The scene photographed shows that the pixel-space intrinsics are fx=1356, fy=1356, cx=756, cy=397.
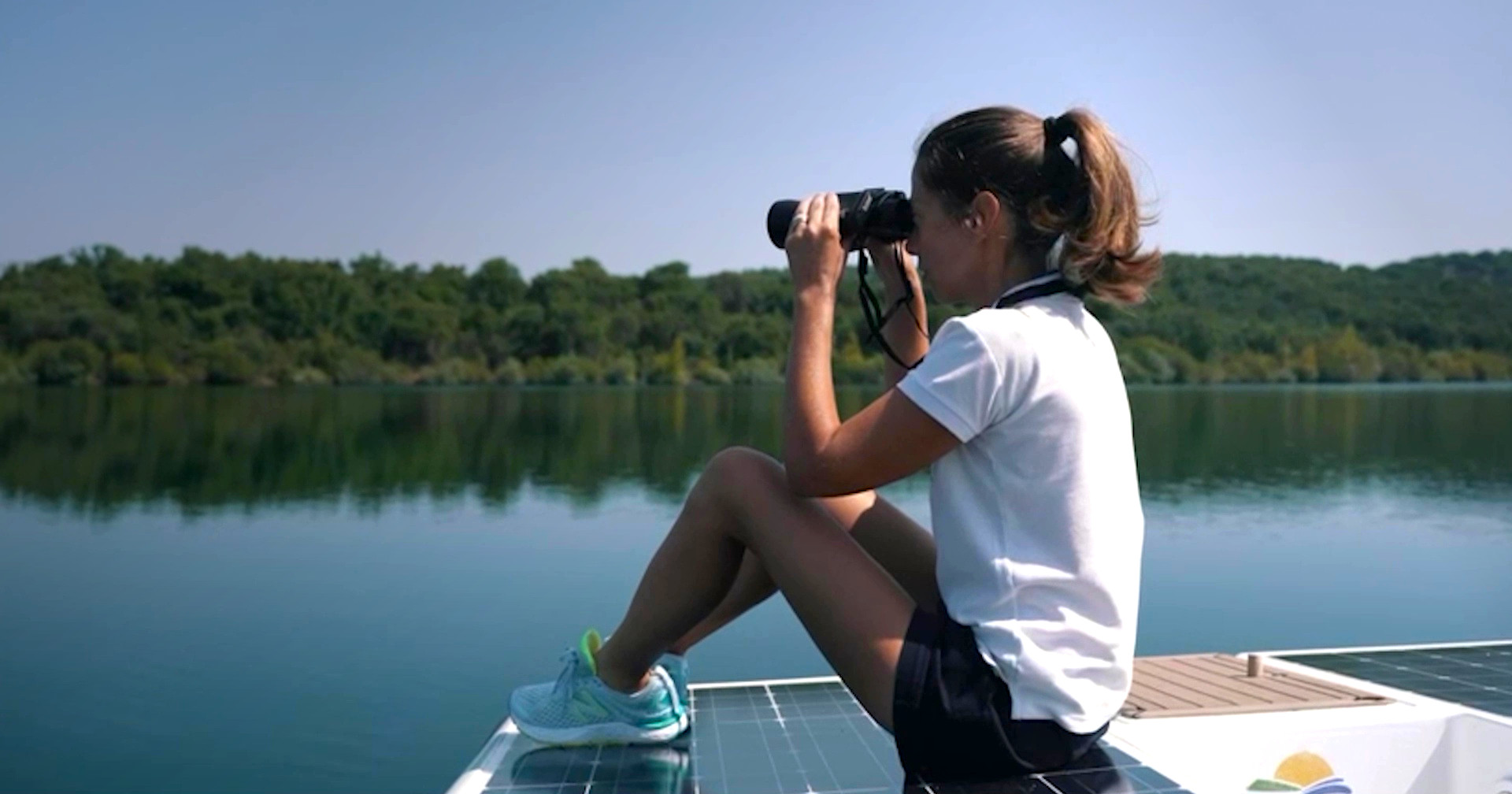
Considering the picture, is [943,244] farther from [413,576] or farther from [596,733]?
[413,576]

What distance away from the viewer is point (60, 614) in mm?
6402

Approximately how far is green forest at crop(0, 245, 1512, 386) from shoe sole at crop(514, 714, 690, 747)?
85.2 feet

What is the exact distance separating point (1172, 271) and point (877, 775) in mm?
29447

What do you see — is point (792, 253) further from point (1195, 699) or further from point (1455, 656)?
point (1455, 656)

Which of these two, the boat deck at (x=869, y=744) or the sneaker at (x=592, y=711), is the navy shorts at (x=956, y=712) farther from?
the sneaker at (x=592, y=711)

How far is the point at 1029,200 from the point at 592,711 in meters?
0.92

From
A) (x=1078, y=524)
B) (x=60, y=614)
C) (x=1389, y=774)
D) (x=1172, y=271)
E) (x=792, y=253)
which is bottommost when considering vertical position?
(x=60, y=614)

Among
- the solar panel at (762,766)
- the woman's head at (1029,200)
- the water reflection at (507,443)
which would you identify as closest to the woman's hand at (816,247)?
the woman's head at (1029,200)

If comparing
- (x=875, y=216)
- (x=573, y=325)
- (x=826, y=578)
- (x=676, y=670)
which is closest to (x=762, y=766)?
(x=676, y=670)

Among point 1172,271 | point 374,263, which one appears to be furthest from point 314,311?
point 1172,271

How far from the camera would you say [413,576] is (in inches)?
290

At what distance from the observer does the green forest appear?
2859 centimetres

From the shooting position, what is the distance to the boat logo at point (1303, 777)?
81.4 inches

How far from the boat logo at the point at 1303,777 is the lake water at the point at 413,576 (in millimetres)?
2507
